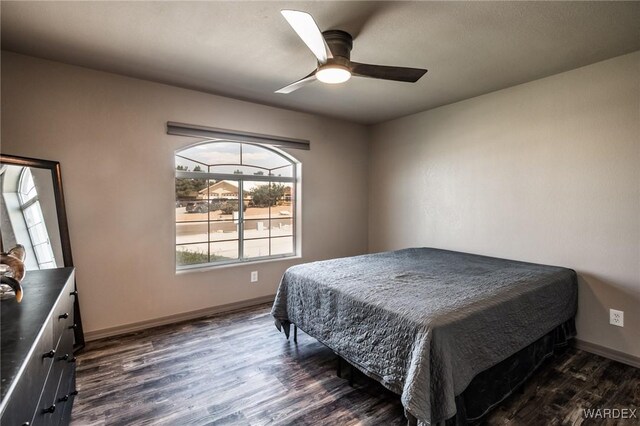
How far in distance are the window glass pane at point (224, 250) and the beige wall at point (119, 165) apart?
20 cm

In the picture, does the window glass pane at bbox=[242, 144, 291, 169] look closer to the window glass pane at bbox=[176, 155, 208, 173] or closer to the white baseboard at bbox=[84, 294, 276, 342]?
the window glass pane at bbox=[176, 155, 208, 173]

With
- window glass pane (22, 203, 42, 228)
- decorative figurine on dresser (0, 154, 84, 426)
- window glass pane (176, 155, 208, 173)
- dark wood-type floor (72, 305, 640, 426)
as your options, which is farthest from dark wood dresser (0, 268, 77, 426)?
window glass pane (176, 155, 208, 173)

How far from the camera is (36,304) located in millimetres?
1323

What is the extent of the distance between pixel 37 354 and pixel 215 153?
2857mm

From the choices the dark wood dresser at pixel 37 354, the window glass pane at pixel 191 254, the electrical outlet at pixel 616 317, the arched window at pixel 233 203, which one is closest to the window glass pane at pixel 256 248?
the arched window at pixel 233 203

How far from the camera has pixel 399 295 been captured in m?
2.04

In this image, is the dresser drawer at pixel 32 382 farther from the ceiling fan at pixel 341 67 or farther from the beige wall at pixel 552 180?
the beige wall at pixel 552 180

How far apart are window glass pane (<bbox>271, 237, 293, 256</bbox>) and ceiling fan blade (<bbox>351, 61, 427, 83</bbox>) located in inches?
100

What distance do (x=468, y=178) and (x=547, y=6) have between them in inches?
75.8

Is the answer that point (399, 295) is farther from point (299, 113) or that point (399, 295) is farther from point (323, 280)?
point (299, 113)

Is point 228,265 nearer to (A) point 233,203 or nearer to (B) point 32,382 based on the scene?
(A) point 233,203

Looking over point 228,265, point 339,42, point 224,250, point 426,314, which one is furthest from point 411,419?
point 224,250

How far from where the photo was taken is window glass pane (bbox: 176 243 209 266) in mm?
3455

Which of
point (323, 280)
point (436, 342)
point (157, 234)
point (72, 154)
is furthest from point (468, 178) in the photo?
point (72, 154)
